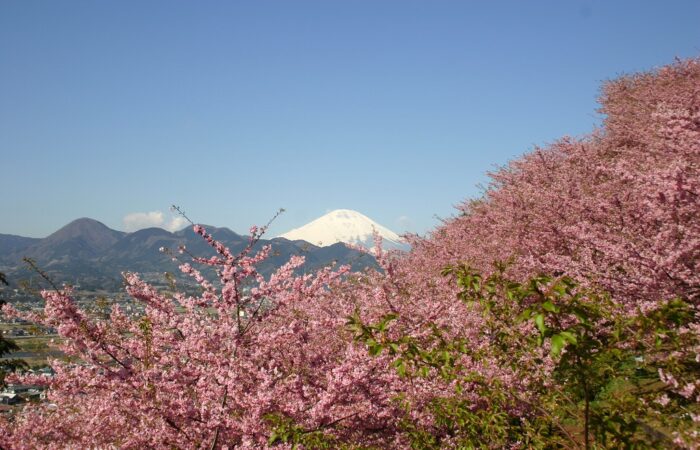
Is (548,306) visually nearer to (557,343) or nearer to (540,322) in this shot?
(540,322)

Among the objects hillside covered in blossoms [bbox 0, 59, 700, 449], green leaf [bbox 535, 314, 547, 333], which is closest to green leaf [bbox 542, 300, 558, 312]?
green leaf [bbox 535, 314, 547, 333]

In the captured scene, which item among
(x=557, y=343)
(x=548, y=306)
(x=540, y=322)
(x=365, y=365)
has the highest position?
(x=548, y=306)

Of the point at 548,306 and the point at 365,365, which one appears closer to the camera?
the point at 548,306

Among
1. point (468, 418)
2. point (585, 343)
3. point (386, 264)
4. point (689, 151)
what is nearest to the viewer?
point (585, 343)

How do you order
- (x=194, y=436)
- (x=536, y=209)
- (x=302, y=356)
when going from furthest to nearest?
(x=536, y=209) → (x=302, y=356) → (x=194, y=436)

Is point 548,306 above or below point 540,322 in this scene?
above

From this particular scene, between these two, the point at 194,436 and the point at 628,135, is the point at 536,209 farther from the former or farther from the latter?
the point at 194,436

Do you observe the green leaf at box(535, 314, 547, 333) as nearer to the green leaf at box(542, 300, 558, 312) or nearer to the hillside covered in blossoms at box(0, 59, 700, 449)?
the green leaf at box(542, 300, 558, 312)

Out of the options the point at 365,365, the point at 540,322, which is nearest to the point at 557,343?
the point at 540,322

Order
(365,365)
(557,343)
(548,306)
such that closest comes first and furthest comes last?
(557,343) → (548,306) → (365,365)

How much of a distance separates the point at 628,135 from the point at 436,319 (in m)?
15.3

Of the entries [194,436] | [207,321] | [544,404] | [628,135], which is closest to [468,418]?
[544,404]

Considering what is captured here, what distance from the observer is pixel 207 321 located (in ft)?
26.5

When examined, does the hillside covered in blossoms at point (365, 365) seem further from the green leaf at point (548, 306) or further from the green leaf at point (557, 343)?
the green leaf at point (557, 343)
